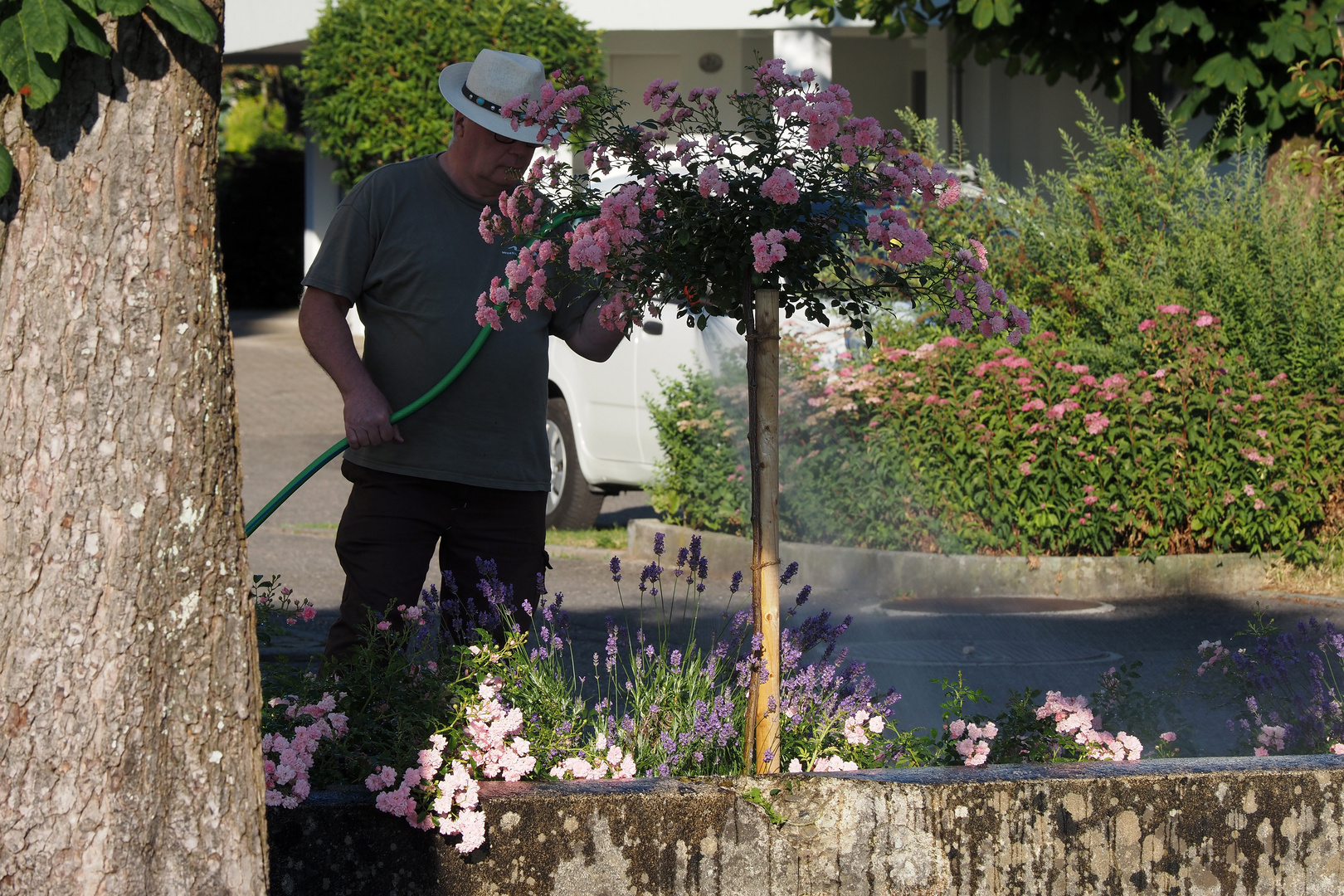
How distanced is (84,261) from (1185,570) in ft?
20.1

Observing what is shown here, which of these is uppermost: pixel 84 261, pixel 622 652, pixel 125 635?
pixel 84 261

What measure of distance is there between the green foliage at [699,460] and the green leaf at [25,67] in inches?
240

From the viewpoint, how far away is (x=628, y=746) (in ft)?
10.0

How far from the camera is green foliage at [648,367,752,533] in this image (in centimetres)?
800

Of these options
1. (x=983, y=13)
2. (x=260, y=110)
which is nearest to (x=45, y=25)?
(x=983, y=13)

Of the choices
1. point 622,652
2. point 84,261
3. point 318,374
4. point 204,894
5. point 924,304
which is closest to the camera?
point 84,261

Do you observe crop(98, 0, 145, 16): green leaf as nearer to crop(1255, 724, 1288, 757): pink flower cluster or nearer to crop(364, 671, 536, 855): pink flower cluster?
crop(364, 671, 536, 855): pink flower cluster

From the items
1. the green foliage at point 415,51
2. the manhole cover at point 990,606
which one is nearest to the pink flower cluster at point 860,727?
the manhole cover at point 990,606

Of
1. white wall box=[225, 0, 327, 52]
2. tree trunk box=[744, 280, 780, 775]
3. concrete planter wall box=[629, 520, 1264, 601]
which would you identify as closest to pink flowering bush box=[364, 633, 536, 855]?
tree trunk box=[744, 280, 780, 775]

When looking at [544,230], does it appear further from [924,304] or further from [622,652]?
[924,304]

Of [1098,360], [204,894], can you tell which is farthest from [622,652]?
[204,894]

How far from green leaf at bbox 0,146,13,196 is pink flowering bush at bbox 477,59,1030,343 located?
1.13 m

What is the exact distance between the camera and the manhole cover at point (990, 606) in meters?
6.71

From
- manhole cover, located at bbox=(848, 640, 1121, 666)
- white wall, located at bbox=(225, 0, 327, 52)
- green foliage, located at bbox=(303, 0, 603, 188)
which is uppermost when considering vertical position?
white wall, located at bbox=(225, 0, 327, 52)
